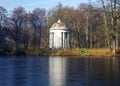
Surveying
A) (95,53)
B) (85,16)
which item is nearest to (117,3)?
(95,53)

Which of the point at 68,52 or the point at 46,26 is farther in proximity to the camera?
the point at 46,26

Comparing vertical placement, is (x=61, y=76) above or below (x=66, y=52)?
below

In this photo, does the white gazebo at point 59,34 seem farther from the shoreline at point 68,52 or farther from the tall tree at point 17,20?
the shoreline at point 68,52

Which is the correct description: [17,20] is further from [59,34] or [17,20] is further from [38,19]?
[59,34]

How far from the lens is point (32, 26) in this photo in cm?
9981

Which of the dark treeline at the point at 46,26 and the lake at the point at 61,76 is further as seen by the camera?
the dark treeline at the point at 46,26

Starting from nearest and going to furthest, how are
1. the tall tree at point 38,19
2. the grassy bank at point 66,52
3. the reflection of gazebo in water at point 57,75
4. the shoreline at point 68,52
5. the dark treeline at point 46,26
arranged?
the reflection of gazebo in water at point 57,75, the shoreline at point 68,52, the grassy bank at point 66,52, the dark treeline at point 46,26, the tall tree at point 38,19

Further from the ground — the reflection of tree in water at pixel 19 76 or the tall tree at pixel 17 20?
the tall tree at pixel 17 20

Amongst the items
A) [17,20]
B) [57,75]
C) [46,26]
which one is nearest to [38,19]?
[46,26]

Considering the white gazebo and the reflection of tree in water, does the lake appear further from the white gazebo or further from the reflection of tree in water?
the white gazebo

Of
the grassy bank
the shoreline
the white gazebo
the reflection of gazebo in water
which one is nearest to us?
the reflection of gazebo in water

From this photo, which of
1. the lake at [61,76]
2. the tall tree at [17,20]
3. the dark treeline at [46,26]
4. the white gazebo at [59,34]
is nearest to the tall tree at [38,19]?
the dark treeline at [46,26]

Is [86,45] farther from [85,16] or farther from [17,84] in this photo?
[17,84]

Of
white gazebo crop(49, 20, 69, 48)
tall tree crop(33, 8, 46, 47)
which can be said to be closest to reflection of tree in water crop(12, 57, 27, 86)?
white gazebo crop(49, 20, 69, 48)
